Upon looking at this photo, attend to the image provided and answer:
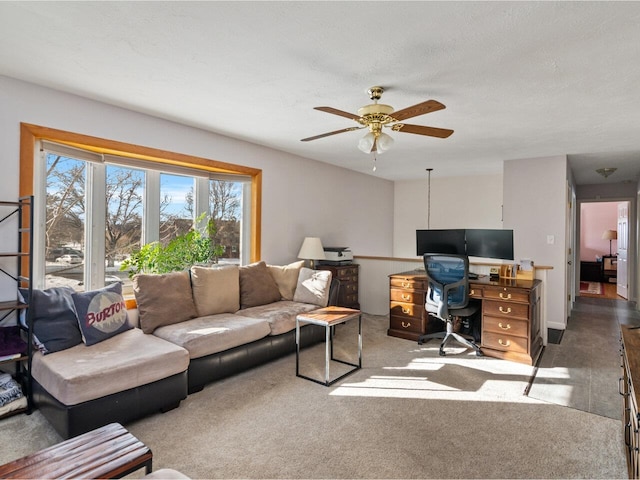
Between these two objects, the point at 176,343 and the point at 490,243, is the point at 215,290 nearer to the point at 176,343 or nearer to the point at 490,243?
the point at 176,343

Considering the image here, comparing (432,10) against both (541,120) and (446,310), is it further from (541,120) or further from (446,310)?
(446,310)

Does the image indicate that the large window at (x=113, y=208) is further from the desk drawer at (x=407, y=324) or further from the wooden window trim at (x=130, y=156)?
the desk drawer at (x=407, y=324)

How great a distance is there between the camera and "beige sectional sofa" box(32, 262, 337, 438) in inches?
85.0

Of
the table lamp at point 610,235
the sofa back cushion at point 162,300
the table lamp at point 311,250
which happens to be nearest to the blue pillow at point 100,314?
the sofa back cushion at point 162,300

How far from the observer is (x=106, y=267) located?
348 centimetres

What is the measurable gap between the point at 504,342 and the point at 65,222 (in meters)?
4.30

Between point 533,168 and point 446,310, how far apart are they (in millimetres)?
2723

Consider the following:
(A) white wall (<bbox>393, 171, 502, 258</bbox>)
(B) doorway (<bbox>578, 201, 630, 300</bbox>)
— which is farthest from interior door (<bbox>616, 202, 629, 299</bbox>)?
(A) white wall (<bbox>393, 171, 502, 258</bbox>)

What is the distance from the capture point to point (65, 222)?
10.4ft

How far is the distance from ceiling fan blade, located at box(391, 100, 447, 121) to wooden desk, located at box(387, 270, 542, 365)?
2.14 m

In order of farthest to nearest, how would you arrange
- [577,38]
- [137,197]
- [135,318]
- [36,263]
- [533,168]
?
[533,168] → [137,197] → [135,318] → [36,263] → [577,38]

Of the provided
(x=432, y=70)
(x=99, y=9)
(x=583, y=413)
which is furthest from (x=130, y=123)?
(x=583, y=413)

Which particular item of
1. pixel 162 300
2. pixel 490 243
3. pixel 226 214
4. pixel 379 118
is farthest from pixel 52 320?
pixel 490 243

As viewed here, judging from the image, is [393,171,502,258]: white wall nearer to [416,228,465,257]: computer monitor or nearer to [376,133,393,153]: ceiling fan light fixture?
[416,228,465,257]: computer monitor
